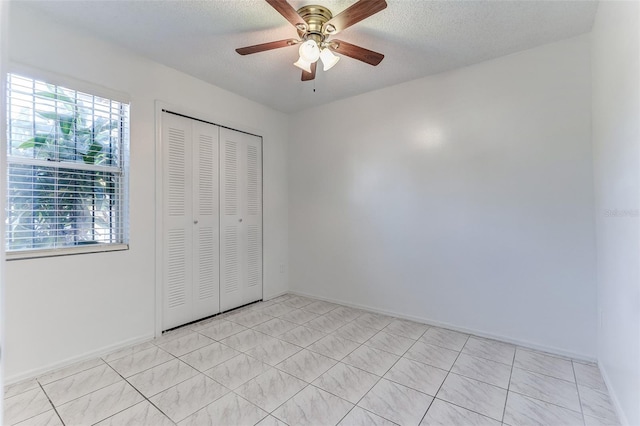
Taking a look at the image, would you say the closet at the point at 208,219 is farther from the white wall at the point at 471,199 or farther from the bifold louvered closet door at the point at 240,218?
the white wall at the point at 471,199

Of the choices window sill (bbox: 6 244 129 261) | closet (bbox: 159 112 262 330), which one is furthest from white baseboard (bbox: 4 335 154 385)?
window sill (bbox: 6 244 129 261)

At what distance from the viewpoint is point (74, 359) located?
216cm

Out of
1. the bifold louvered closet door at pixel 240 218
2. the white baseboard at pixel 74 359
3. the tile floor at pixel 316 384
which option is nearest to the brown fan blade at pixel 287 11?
the bifold louvered closet door at pixel 240 218

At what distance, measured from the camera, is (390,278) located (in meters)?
3.19

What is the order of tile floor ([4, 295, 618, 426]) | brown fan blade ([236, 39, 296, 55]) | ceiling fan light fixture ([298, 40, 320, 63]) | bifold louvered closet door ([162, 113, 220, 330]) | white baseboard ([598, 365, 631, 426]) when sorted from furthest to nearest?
bifold louvered closet door ([162, 113, 220, 330]) < brown fan blade ([236, 39, 296, 55]) < ceiling fan light fixture ([298, 40, 320, 63]) < tile floor ([4, 295, 618, 426]) < white baseboard ([598, 365, 631, 426])

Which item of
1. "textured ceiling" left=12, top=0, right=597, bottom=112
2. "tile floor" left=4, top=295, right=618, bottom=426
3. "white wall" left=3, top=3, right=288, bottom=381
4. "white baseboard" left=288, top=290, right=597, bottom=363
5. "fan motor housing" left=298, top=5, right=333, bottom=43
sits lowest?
"tile floor" left=4, top=295, right=618, bottom=426

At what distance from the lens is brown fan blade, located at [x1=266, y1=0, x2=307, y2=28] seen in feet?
5.22

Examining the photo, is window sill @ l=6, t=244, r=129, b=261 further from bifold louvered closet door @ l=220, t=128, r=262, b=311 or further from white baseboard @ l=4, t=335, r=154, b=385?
bifold louvered closet door @ l=220, t=128, r=262, b=311

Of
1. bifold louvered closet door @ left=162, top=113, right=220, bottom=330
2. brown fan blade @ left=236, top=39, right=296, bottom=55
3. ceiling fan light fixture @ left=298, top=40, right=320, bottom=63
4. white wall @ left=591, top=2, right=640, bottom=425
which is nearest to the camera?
white wall @ left=591, top=2, right=640, bottom=425

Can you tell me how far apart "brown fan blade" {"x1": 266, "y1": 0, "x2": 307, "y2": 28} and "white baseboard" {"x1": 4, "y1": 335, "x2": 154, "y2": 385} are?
9.09 feet

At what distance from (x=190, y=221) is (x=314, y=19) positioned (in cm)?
215

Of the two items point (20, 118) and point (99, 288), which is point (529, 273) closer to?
point (99, 288)

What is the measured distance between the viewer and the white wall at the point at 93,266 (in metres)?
1.95

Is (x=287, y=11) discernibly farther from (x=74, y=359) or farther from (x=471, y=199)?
(x=74, y=359)
